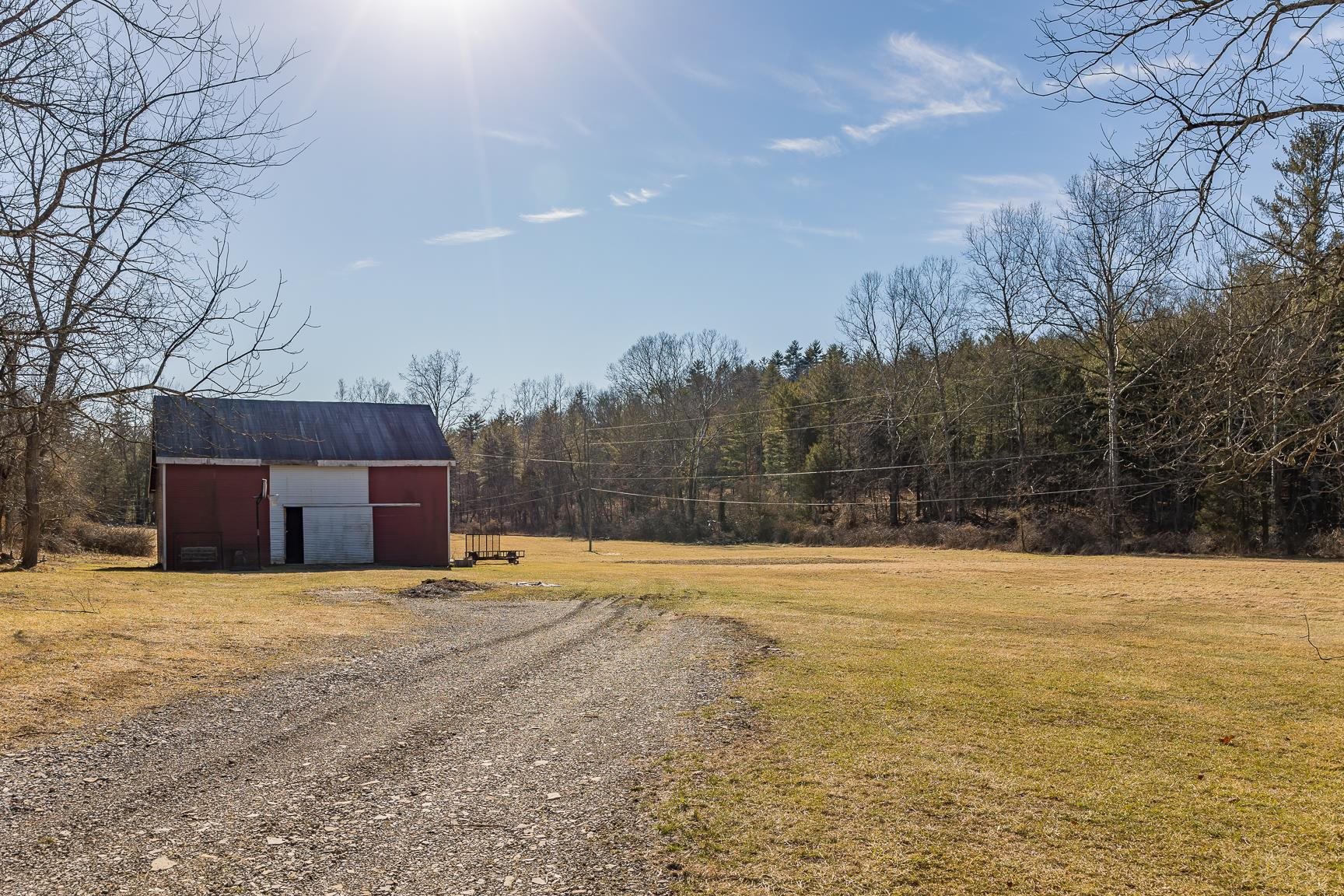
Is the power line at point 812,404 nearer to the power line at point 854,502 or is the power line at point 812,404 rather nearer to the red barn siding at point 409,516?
the power line at point 854,502

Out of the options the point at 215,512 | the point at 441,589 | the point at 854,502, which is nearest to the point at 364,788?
the point at 441,589

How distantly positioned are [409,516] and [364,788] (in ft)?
95.5

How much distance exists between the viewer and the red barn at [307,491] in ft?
103

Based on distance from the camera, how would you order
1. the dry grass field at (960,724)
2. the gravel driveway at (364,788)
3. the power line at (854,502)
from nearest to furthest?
the gravel driveway at (364,788) → the dry grass field at (960,724) → the power line at (854,502)

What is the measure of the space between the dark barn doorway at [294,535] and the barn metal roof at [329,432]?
6.13 ft

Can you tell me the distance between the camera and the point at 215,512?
105 feet

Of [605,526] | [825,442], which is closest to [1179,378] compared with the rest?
[825,442]

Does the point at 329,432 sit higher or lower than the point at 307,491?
higher

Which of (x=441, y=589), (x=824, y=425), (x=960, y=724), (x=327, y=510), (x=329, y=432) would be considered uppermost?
(x=824, y=425)

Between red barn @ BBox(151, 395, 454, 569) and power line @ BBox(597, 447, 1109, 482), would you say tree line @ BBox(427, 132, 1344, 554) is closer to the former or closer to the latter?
power line @ BBox(597, 447, 1109, 482)

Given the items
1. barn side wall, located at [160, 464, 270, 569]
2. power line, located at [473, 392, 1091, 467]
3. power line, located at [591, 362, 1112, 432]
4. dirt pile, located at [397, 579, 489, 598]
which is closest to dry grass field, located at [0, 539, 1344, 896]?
dirt pile, located at [397, 579, 489, 598]

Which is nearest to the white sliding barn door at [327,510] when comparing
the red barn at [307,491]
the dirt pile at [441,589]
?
the red barn at [307,491]

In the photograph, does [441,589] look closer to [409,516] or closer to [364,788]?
[409,516]

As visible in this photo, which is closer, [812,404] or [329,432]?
[329,432]
